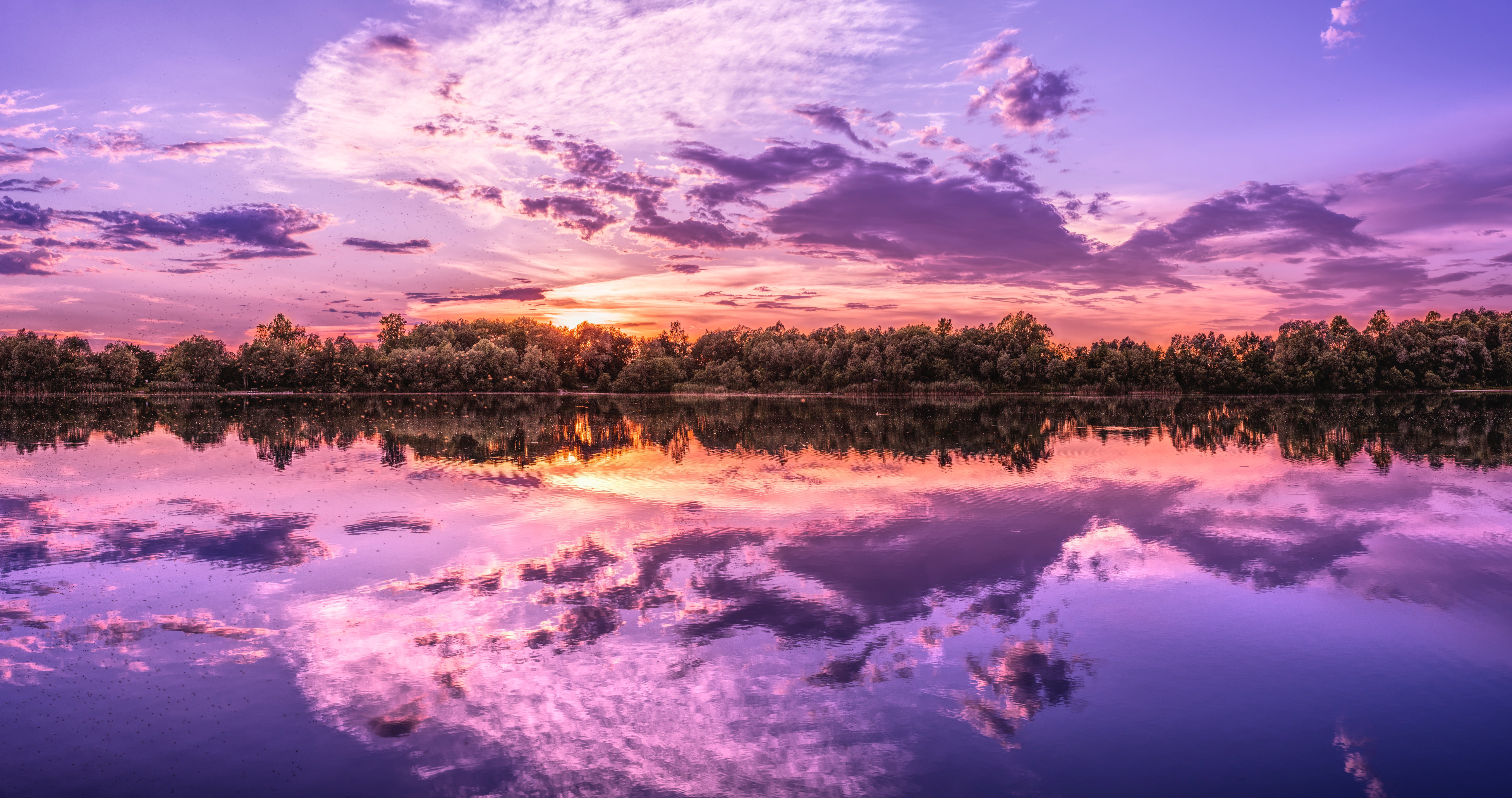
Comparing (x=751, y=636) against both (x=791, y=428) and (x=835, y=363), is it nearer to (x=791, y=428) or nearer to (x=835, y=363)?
(x=791, y=428)

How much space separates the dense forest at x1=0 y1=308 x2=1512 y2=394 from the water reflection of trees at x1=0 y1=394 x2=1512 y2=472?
28167 millimetres

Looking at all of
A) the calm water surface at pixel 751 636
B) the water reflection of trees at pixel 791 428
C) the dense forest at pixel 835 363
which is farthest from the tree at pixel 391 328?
the calm water surface at pixel 751 636

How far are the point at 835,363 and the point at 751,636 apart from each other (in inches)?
4711

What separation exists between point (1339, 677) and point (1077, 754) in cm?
465

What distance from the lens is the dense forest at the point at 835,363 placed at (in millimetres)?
114938

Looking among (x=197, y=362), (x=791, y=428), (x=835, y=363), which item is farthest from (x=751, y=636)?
(x=197, y=362)

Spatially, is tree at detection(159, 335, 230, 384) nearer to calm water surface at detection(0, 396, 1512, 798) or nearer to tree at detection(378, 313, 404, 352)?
tree at detection(378, 313, 404, 352)

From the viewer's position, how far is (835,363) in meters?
129

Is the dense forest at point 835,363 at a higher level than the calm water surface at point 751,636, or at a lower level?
higher

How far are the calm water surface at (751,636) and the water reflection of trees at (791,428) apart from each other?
923 cm

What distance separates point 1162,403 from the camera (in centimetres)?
8806

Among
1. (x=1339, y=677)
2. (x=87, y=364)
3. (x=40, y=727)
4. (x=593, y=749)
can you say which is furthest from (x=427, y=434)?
(x=87, y=364)

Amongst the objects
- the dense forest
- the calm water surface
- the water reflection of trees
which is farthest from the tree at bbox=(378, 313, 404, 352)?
the calm water surface

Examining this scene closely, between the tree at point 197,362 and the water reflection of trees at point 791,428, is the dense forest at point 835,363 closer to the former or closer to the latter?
the tree at point 197,362
